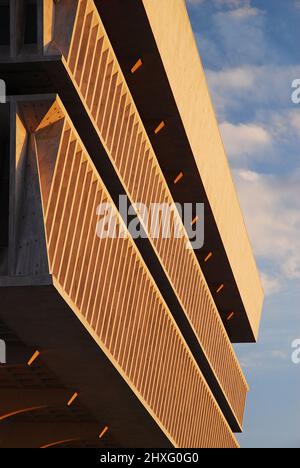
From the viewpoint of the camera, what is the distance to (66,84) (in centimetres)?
2345

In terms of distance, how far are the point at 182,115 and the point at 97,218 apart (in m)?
8.90

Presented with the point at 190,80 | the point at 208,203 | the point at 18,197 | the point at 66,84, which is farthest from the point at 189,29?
the point at 18,197

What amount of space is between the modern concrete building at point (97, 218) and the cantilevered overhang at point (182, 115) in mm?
70

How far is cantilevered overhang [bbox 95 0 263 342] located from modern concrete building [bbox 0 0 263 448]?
0.23 feet

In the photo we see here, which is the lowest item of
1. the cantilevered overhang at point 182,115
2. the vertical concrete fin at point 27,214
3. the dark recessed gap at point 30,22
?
the vertical concrete fin at point 27,214

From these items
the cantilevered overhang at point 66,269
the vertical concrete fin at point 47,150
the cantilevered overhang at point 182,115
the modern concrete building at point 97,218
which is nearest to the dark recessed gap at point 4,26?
the modern concrete building at point 97,218

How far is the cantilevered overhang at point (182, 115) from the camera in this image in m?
28.8

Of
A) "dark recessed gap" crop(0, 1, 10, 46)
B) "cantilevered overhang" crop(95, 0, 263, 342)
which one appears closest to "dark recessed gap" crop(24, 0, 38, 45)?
"dark recessed gap" crop(0, 1, 10, 46)

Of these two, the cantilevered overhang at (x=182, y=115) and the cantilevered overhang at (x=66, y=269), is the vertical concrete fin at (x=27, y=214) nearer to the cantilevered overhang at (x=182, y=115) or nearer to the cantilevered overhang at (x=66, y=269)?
the cantilevered overhang at (x=66, y=269)

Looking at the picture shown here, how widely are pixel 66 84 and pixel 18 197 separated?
110 inches

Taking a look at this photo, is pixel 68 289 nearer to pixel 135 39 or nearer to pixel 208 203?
pixel 135 39

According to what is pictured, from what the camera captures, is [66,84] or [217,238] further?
[217,238]

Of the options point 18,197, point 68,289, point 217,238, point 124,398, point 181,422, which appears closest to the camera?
point 18,197

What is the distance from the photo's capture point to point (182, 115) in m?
34.5
